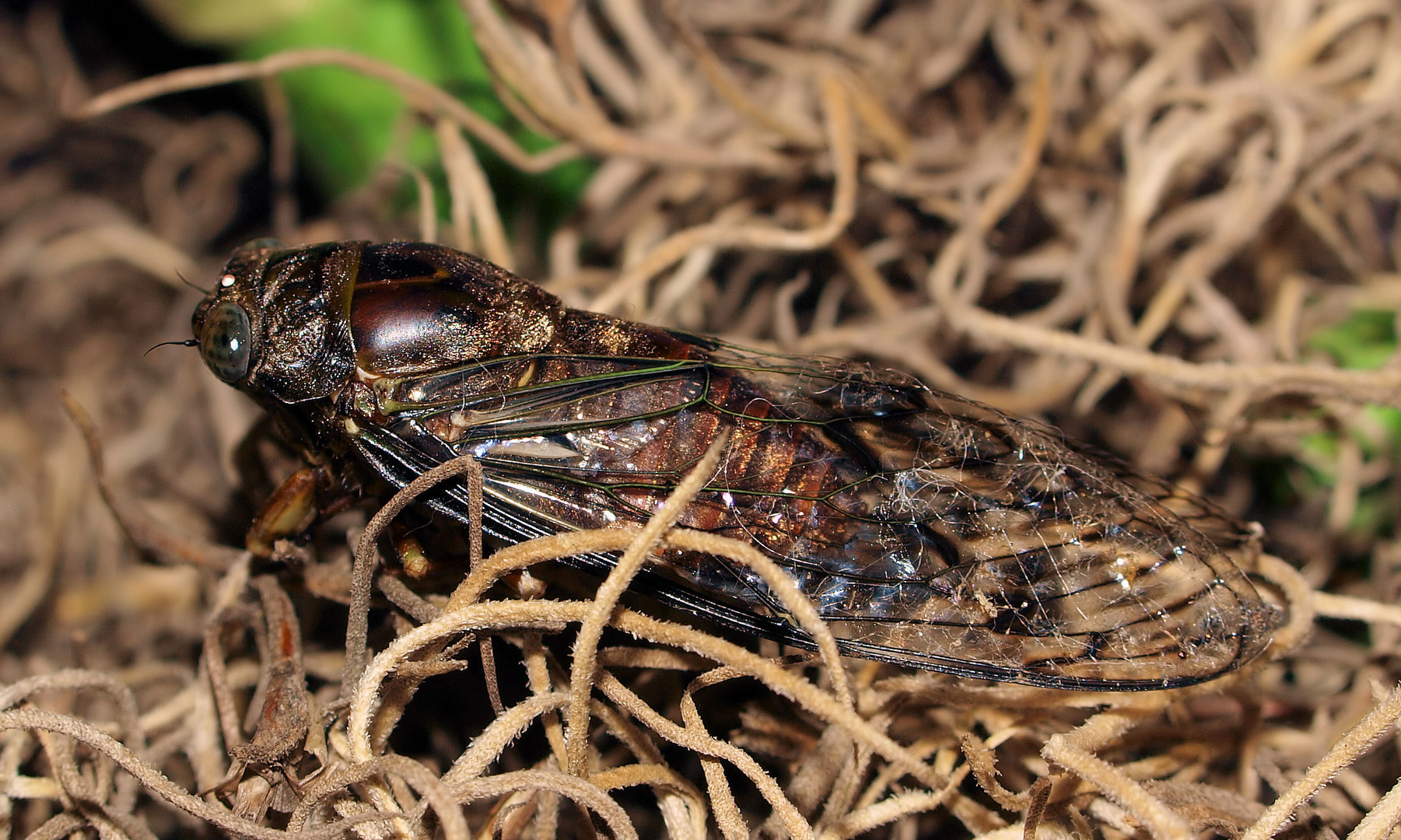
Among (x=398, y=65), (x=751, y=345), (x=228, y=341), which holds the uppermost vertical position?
(x=398, y=65)

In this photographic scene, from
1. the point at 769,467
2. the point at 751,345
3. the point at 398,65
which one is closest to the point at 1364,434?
the point at 751,345

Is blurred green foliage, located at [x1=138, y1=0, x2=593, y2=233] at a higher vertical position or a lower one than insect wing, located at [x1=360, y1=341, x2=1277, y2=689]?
higher

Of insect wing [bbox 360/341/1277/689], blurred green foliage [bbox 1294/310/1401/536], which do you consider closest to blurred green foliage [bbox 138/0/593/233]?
insect wing [bbox 360/341/1277/689]

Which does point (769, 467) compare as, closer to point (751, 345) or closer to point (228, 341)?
point (751, 345)

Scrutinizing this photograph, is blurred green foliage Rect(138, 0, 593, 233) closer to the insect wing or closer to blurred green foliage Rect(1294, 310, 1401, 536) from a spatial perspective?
the insect wing

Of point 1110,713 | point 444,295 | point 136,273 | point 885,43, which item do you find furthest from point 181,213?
point 1110,713

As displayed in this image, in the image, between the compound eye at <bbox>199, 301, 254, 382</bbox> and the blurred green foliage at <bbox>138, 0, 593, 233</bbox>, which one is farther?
the blurred green foliage at <bbox>138, 0, 593, 233</bbox>
